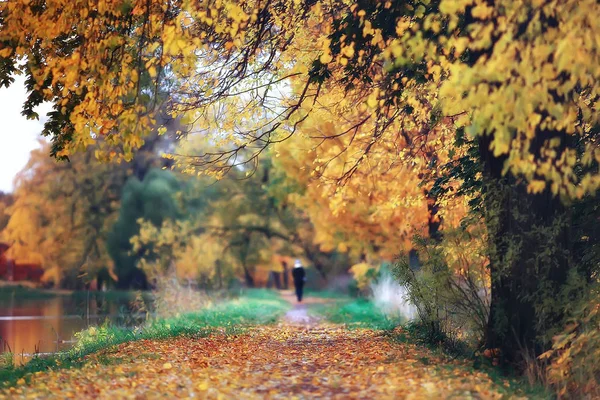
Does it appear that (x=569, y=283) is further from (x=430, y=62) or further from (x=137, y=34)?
(x=137, y=34)

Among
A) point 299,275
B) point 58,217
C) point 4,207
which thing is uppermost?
point 4,207

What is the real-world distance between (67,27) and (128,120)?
160 centimetres

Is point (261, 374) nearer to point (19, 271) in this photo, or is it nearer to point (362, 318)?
point (362, 318)

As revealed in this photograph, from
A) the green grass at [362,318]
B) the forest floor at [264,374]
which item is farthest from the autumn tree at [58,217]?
the forest floor at [264,374]

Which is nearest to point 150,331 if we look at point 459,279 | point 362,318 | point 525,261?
point 459,279

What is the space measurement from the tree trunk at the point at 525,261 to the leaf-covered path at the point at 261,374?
781 mm

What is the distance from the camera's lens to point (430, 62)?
33.3 ft

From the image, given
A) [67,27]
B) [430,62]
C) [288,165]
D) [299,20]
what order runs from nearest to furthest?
[67,27], [430,62], [299,20], [288,165]

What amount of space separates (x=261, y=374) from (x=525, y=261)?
10.6 feet

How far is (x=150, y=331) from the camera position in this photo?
1446 cm

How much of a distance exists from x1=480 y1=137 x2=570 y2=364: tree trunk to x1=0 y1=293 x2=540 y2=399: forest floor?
0.72 m

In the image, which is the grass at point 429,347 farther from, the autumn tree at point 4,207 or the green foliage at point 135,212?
the autumn tree at point 4,207

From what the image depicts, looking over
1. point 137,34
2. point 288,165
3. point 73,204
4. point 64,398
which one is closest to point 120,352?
point 64,398

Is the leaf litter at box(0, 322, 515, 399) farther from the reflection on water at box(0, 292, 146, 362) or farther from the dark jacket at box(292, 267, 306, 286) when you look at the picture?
the dark jacket at box(292, 267, 306, 286)
